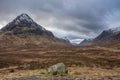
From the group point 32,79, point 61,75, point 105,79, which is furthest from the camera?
point 61,75

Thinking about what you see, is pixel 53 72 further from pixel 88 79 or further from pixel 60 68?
pixel 88 79

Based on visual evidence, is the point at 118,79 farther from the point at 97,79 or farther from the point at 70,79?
the point at 70,79

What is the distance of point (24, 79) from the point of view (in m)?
38.8

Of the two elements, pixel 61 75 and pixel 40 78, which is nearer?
pixel 40 78

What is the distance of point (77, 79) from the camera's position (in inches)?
1449

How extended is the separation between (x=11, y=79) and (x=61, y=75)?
839cm

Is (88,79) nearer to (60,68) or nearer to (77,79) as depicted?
(77,79)

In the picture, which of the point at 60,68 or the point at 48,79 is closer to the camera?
the point at 48,79

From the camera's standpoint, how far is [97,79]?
36.6 meters

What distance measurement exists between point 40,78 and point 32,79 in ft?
4.97

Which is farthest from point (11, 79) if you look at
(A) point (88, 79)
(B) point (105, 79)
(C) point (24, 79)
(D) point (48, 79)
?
(B) point (105, 79)

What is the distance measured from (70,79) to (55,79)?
7.02 ft

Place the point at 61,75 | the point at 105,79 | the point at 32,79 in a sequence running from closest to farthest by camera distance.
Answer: the point at 105,79 → the point at 32,79 → the point at 61,75

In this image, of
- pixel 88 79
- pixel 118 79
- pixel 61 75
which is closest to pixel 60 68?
pixel 61 75
